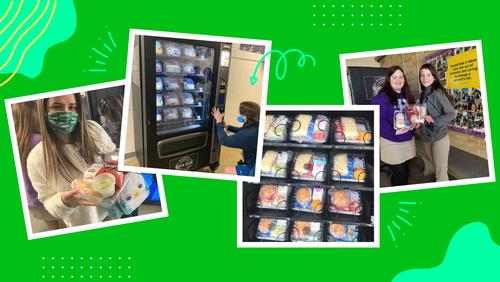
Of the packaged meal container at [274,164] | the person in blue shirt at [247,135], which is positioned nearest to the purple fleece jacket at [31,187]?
the person in blue shirt at [247,135]

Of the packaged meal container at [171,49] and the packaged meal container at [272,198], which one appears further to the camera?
the packaged meal container at [171,49]

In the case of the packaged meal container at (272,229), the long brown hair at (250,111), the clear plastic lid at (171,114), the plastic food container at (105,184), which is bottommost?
the packaged meal container at (272,229)

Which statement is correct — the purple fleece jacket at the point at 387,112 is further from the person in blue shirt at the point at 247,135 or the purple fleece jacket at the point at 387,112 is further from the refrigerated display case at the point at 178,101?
the refrigerated display case at the point at 178,101

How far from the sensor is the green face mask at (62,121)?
1.61 metres

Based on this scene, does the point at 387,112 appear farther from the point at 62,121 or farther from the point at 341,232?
the point at 62,121

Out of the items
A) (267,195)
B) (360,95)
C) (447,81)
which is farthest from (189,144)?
(447,81)

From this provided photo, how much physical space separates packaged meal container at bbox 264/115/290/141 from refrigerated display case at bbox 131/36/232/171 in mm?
1037

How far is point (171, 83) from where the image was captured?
2799 mm

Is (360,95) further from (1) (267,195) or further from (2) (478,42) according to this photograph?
(1) (267,195)

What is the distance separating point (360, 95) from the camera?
1509 mm

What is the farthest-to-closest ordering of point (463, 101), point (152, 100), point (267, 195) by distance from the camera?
point (152, 100)
point (267, 195)
point (463, 101)

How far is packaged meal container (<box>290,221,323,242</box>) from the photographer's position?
6.69 ft

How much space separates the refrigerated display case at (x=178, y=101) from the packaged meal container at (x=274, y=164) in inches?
43.7

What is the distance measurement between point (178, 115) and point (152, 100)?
1.71 feet
